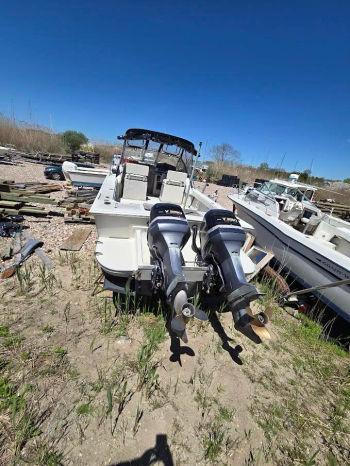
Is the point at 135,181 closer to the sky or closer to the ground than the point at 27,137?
closer to the sky

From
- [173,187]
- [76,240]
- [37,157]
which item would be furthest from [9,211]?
[37,157]

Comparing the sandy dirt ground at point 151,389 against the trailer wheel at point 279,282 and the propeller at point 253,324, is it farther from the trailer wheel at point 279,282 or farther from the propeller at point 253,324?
the trailer wheel at point 279,282

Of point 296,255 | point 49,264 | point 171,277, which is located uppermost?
point 171,277

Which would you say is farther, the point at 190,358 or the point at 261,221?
the point at 261,221

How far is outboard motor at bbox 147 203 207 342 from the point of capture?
6.78 ft

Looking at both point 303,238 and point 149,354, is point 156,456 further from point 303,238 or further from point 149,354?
point 303,238

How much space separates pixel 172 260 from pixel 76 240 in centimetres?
346

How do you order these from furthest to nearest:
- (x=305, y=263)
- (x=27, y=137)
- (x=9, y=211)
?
(x=27, y=137) → (x=9, y=211) → (x=305, y=263)

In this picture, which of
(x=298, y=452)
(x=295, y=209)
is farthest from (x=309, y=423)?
(x=295, y=209)

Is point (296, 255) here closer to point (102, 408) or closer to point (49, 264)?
point (102, 408)

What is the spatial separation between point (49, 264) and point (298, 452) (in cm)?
398

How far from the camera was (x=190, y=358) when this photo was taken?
8.81 feet

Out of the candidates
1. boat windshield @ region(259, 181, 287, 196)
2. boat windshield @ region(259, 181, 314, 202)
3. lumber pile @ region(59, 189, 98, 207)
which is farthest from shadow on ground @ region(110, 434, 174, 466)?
boat windshield @ region(259, 181, 287, 196)

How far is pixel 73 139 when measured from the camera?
1065 inches
